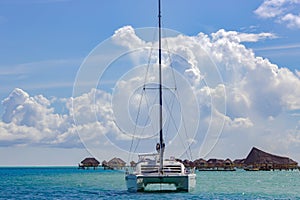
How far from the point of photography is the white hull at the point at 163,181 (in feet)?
227

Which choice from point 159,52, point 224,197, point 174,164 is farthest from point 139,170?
point 159,52

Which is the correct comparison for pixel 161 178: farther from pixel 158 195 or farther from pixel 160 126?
pixel 160 126

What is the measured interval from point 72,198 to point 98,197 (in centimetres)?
259

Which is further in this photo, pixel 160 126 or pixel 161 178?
pixel 160 126

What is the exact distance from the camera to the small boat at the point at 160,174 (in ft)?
228

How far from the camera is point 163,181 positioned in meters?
69.4

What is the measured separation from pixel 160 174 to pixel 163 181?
73cm

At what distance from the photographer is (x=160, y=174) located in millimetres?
69500

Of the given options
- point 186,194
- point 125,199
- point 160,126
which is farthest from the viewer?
point 160,126

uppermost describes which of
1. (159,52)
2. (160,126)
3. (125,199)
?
(159,52)

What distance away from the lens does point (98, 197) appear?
2808 inches

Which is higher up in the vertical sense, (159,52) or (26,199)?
(159,52)

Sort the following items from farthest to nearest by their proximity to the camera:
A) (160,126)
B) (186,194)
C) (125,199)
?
1. (160,126)
2. (186,194)
3. (125,199)

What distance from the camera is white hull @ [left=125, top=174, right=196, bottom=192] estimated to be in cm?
6925
